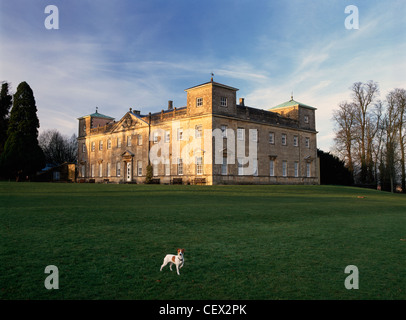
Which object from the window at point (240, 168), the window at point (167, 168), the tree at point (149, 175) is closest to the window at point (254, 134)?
the window at point (240, 168)

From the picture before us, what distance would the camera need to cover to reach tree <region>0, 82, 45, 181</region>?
41000mm

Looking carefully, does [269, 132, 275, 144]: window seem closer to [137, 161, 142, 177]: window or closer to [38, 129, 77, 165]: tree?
[137, 161, 142, 177]: window

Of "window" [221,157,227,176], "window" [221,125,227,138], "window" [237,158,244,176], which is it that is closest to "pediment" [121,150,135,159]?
"window" [221,125,227,138]

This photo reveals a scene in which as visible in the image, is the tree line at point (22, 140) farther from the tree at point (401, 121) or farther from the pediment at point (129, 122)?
the tree at point (401, 121)

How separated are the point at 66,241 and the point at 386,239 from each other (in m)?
7.70

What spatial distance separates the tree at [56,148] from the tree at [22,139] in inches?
1719

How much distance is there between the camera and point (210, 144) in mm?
37219

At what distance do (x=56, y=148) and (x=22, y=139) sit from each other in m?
47.8

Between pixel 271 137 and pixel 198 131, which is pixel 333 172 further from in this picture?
pixel 198 131

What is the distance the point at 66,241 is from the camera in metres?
7.55

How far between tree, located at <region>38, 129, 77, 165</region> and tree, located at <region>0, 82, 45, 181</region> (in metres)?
43.7
